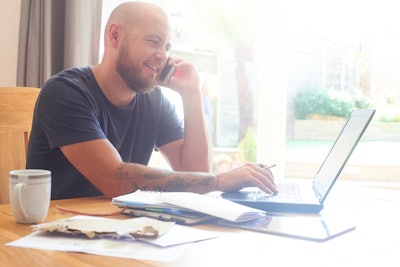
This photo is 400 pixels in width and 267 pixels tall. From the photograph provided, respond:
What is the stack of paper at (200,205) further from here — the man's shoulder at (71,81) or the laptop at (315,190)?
the man's shoulder at (71,81)

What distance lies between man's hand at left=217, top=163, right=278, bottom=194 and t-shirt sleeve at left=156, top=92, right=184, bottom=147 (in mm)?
657

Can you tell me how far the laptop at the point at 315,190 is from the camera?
110 centimetres

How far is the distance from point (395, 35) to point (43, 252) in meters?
2.15

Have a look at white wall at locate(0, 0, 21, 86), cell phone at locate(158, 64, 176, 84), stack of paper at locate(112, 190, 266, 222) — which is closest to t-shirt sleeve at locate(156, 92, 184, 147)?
cell phone at locate(158, 64, 176, 84)

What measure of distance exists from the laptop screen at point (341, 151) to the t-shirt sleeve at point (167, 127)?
68 cm

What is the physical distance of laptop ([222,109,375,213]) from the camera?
110cm

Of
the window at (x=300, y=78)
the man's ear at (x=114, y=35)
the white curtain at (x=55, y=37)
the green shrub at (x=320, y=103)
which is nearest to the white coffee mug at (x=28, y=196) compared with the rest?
the man's ear at (x=114, y=35)

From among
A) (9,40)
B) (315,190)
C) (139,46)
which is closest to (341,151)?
(315,190)

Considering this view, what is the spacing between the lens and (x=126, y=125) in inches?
67.8

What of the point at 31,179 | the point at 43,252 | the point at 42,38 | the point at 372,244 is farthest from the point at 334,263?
the point at 42,38

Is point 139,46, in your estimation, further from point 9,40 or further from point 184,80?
point 9,40

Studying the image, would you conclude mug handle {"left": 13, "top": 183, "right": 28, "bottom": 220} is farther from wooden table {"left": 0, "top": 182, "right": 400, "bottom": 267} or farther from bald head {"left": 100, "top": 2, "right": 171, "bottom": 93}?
bald head {"left": 100, "top": 2, "right": 171, "bottom": 93}

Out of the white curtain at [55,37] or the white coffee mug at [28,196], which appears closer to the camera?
the white coffee mug at [28,196]

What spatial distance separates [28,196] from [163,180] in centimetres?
42
